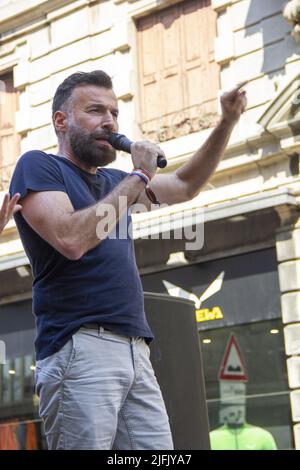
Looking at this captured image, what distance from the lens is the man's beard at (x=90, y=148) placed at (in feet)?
10.2

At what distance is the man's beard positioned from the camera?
10.2 feet

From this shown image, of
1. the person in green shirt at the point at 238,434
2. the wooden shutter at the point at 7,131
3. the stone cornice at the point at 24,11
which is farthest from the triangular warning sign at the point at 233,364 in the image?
the stone cornice at the point at 24,11

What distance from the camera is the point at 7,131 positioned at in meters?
13.5

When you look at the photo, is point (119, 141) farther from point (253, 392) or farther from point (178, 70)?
point (178, 70)

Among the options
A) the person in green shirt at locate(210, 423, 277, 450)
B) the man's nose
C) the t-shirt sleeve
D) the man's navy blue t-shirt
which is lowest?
the person in green shirt at locate(210, 423, 277, 450)

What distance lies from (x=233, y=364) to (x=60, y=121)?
746 centimetres

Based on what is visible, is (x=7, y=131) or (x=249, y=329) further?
(x=7, y=131)

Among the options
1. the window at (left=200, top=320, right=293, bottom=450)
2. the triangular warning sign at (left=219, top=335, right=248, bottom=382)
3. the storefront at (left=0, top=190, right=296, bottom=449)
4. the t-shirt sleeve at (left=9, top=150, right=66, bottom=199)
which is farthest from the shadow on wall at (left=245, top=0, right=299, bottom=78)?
the t-shirt sleeve at (left=9, top=150, right=66, bottom=199)

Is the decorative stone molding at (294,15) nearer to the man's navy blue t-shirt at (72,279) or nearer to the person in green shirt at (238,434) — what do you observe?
the person in green shirt at (238,434)

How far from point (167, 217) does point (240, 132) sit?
4.33ft

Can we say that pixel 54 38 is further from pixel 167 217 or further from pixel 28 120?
pixel 167 217

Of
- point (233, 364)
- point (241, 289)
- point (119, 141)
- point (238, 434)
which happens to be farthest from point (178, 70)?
point (119, 141)

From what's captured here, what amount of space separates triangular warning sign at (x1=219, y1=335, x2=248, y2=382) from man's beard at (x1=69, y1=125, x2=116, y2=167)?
7.47 m

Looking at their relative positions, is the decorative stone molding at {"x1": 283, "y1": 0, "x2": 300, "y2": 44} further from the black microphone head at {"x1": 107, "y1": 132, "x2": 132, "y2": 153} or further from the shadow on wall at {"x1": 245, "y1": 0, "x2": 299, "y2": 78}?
the black microphone head at {"x1": 107, "y1": 132, "x2": 132, "y2": 153}
